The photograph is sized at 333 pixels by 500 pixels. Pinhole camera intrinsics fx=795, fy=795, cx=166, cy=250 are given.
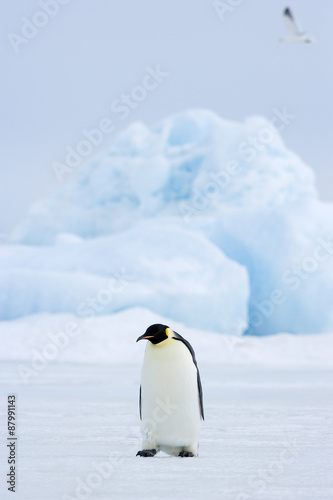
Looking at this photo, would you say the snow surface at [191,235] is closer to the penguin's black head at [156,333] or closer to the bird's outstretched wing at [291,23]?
the bird's outstretched wing at [291,23]

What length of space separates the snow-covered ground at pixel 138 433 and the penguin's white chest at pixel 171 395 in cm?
14

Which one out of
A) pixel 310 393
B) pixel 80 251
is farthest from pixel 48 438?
pixel 80 251

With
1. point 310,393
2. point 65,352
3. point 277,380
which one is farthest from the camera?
point 65,352

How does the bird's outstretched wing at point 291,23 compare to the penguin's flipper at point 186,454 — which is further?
the bird's outstretched wing at point 291,23

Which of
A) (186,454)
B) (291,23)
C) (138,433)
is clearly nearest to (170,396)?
(186,454)

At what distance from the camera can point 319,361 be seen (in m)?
14.7

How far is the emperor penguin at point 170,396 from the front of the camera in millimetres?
3795

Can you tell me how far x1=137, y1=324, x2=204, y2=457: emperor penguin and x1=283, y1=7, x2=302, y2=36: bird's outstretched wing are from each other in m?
8.93

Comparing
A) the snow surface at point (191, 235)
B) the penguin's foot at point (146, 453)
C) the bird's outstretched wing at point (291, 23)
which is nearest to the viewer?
the penguin's foot at point (146, 453)

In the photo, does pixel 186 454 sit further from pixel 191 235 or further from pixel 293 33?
pixel 191 235

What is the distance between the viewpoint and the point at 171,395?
12.5 feet

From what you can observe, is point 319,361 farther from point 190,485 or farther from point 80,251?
point 190,485

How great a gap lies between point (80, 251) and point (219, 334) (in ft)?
11.6

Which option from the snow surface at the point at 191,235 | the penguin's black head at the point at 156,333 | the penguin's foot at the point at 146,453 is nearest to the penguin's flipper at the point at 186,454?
the penguin's foot at the point at 146,453
